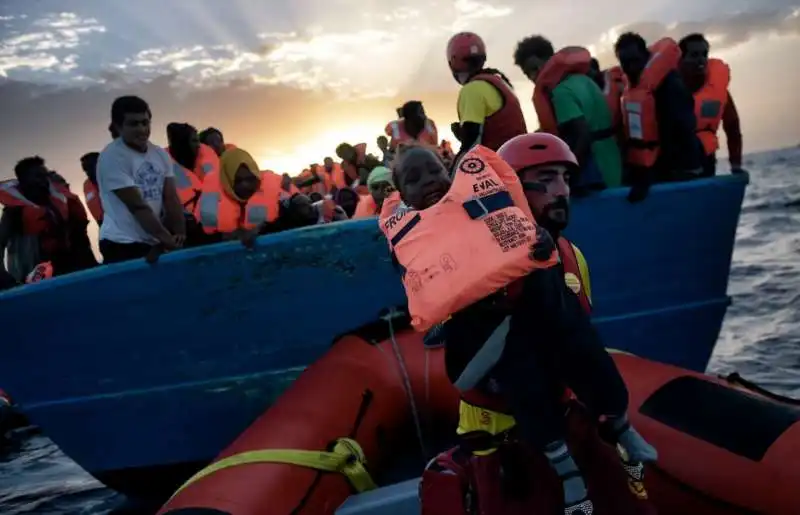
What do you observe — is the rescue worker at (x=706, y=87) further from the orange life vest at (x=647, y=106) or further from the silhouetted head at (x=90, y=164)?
the silhouetted head at (x=90, y=164)

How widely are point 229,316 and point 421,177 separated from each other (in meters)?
2.46

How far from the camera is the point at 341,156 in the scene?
11.4 m

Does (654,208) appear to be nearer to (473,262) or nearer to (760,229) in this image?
(473,262)

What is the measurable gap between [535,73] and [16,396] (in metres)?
4.09

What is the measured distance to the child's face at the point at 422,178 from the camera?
2014 millimetres

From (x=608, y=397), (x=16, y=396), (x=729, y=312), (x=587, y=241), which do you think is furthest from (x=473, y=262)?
(x=729, y=312)

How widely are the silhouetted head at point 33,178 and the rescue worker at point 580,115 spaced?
428cm

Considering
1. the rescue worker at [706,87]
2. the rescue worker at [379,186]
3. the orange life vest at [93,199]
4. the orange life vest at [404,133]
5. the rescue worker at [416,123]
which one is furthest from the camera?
the orange life vest at [404,133]

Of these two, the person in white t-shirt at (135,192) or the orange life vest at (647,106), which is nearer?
the person in white t-shirt at (135,192)

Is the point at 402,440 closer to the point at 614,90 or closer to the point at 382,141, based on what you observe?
the point at 614,90

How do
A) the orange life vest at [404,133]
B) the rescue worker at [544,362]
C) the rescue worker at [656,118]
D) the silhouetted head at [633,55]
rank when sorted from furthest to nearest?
the orange life vest at [404,133], the silhouetted head at [633,55], the rescue worker at [656,118], the rescue worker at [544,362]

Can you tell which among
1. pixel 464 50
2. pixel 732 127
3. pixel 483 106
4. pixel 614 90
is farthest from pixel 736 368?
pixel 464 50

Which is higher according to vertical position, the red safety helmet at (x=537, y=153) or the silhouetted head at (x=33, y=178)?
the silhouetted head at (x=33, y=178)

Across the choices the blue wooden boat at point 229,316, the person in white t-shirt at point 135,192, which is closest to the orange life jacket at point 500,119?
the blue wooden boat at point 229,316
